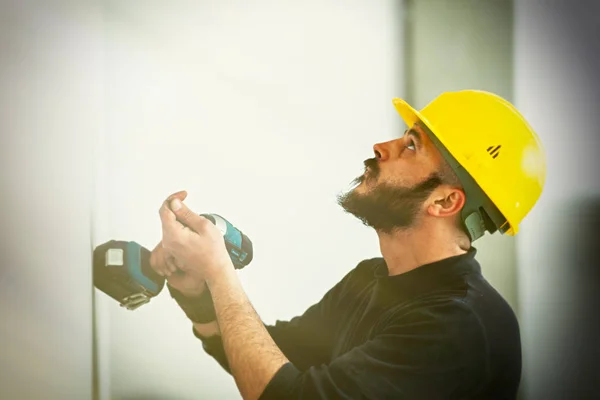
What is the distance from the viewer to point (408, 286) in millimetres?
1354

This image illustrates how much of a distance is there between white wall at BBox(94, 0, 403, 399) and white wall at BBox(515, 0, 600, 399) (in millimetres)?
399

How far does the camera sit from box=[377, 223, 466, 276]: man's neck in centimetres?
138

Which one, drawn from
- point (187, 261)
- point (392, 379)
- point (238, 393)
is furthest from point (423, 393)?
point (187, 261)

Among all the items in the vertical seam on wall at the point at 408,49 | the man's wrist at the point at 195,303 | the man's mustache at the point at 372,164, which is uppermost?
the vertical seam on wall at the point at 408,49

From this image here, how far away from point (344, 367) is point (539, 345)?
60cm

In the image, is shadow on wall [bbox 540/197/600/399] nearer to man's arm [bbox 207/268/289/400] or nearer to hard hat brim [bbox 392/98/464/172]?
hard hat brim [bbox 392/98/464/172]

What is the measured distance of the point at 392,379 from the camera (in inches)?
48.1

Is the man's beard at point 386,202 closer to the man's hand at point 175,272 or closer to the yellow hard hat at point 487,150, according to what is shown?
the yellow hard hat at point 487,150

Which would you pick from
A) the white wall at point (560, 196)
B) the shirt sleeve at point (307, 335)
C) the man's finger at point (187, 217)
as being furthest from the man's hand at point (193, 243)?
the white wall at point (560, 196)

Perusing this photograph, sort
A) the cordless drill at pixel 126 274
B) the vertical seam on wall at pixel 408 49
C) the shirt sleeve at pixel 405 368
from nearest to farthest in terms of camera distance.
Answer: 1. the shirt sleeve at pixel 405 368
2. the cordless drill at pixel 126 274
3. the vertical seam on wall at pixel 408 49

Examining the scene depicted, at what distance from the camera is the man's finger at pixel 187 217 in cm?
133

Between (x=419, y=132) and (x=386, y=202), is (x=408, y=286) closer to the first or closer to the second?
(x=386, y=202)

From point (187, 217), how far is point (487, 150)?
28.9 inches

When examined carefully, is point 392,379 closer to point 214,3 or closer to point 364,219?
point 364,219
